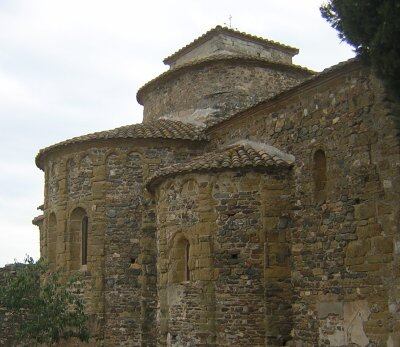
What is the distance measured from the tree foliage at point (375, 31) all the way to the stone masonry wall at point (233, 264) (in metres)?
4.28

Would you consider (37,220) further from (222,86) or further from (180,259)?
(180,259)

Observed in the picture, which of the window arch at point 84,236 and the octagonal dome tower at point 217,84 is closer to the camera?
the window arch at point 84,236

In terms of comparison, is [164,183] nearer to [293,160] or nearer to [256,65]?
[293,160]

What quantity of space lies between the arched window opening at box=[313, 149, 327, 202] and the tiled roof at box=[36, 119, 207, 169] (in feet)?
14.1

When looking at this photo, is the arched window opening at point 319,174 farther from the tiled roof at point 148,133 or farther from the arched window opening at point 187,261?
the tiled roof at point 148,133

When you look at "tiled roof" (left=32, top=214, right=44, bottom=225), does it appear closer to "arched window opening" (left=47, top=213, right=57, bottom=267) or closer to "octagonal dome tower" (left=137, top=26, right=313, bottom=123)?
"arched window opening" (left=47, top=213, right=57, bottom=267)

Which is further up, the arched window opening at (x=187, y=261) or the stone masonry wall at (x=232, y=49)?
the stone masonry wall at (x=232, y=49)

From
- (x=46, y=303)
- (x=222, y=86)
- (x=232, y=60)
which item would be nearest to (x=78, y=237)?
(x=46, y=303)

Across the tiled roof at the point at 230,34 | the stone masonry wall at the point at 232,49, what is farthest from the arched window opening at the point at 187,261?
the tiled roof at the point at 230,34

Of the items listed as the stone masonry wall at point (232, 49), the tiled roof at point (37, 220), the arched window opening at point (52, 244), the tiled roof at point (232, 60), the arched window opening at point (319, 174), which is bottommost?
the arched window opening at point (52, 244)

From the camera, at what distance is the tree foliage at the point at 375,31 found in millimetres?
8039

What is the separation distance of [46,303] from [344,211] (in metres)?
7.33

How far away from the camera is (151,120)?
1881 cm

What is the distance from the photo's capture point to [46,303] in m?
14.9
